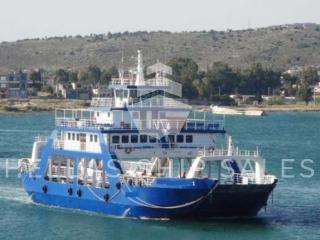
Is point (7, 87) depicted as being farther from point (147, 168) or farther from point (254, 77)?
point (147, 168)

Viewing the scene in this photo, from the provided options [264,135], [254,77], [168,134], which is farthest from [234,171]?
[254,77]

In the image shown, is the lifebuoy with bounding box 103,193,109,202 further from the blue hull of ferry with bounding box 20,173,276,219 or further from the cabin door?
the cabin door

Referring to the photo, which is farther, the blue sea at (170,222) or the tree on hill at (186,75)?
the tree on hill at (186,75)

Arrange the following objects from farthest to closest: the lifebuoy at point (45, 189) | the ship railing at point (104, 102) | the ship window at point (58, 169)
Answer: the lifebuoy at point (45, 189) → the ship window at point (58, 169) → the ship railing at point (104, 102)

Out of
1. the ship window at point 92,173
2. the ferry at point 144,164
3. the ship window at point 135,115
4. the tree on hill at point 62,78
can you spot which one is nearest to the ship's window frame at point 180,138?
the ferry at point 144,164

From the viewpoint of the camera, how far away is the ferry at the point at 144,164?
42.3 meters

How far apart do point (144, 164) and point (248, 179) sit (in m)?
4.59

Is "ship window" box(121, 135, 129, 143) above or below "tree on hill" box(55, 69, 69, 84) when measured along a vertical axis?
below

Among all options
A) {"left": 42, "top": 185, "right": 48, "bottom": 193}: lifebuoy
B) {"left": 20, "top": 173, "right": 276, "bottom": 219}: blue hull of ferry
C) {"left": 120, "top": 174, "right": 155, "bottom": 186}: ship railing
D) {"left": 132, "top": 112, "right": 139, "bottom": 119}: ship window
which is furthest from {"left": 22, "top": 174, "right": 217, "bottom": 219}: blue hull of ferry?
{"left": 132, "top": 112, "right": 139, "bottom": 119}: ship window

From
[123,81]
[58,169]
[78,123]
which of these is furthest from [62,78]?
[123,81]

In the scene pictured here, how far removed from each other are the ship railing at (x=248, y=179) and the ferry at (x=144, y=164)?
0.13 ft

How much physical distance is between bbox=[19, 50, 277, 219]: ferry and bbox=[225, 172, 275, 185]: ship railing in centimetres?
4

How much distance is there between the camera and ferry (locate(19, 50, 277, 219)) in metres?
42.3

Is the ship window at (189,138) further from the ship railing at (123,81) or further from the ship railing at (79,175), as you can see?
the ship railing at (79,175)
